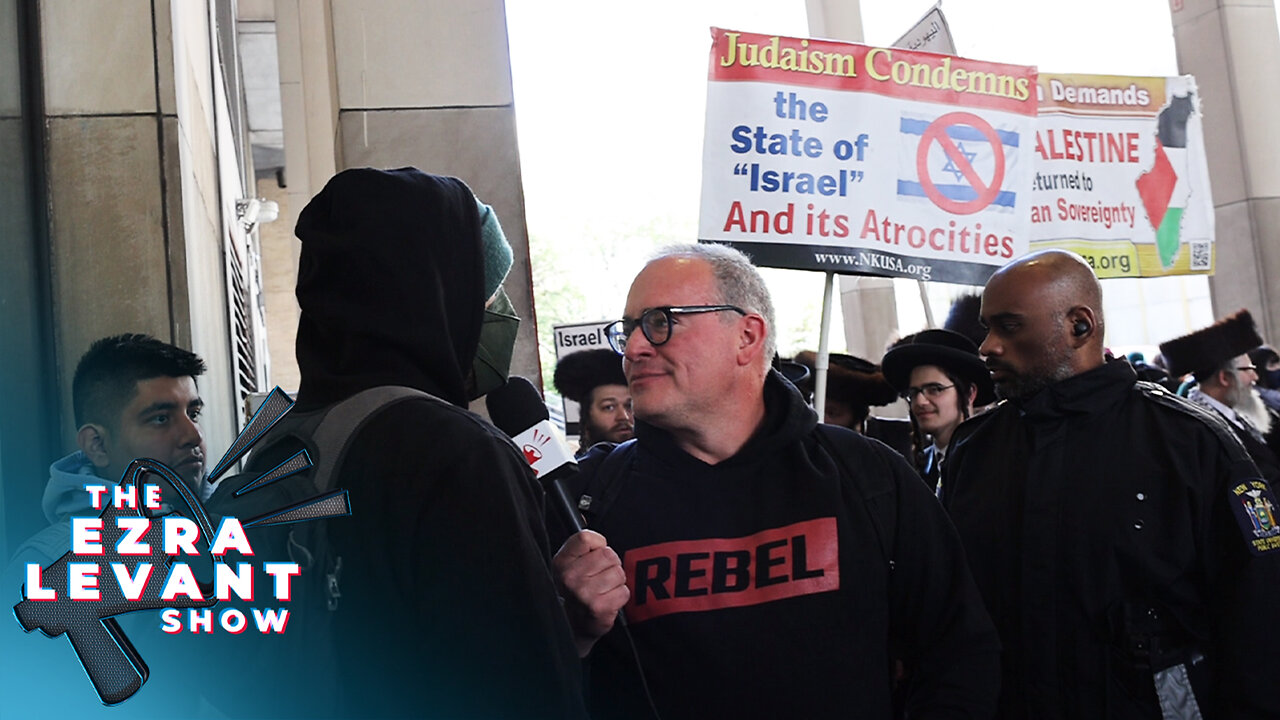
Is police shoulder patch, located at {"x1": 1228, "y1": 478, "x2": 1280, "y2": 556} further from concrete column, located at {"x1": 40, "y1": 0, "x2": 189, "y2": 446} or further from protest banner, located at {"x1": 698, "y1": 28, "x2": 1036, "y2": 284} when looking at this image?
concrete column, located at {"x1": 40, "y1": 0, "x2": 189, "y2": 446}

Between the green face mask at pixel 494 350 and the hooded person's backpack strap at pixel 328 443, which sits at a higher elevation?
the green face mask at pixel 494 350

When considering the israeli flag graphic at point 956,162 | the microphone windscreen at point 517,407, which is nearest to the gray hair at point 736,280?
the microphone windscreen at point 517,407

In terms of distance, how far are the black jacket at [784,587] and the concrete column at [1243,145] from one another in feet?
31.5

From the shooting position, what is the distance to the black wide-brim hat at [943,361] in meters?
5.04

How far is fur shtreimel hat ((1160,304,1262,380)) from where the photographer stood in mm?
6938

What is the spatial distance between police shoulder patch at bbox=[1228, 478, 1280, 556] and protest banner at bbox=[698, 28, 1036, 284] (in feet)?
8.35

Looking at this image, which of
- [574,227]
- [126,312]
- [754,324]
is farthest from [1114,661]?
[574,227]

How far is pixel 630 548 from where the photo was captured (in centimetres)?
261

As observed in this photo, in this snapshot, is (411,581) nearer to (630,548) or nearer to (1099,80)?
(630,548)

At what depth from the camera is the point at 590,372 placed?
20.2ft

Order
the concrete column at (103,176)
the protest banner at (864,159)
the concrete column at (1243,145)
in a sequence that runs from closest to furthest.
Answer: the concrete column at (103,176)
the protest banner at (864,159)
the concrete column at (1243,145)

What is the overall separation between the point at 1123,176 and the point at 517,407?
7123mm

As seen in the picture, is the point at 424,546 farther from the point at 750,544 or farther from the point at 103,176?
the point at 103,176

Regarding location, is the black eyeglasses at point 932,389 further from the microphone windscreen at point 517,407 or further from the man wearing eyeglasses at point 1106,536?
the microphone windscreen at point 517,407
